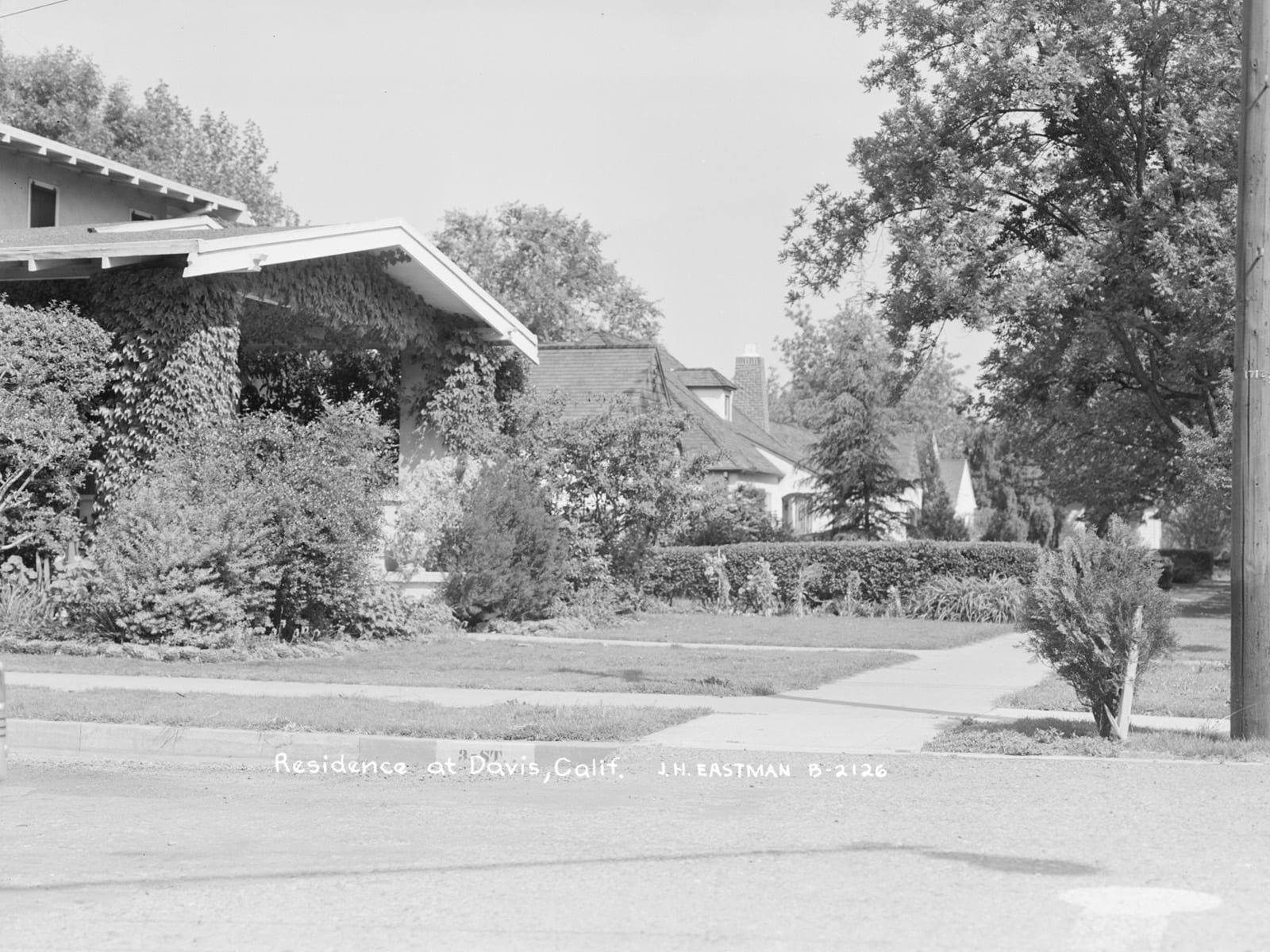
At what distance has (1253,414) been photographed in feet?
32.2

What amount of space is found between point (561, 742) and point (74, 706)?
13.3ft

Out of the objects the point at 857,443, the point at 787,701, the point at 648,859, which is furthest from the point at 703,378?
the point at 648,859

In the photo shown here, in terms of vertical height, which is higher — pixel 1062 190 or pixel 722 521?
pixel 1062 190

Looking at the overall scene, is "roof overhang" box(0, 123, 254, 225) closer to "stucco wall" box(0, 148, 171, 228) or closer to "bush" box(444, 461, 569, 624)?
"stucco wall" box(0, 148, 171, 228)

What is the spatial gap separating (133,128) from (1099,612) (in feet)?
150

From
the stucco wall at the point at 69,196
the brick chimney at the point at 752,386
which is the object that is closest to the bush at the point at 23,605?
the stucco wall at the point at 69,196

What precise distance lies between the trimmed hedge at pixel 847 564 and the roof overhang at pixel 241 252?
6.38 m

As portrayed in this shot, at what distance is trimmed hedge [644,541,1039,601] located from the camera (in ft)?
79.0

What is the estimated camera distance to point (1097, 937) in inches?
206

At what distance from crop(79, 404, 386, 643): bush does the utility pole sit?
1037cm

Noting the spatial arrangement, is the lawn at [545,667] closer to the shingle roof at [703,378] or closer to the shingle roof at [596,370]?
the shingle roof at [596,370]

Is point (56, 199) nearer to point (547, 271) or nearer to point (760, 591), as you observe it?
point (760, 591)

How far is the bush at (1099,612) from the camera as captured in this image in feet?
32.2

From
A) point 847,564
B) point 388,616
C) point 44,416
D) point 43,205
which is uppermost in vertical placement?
point 43,205
